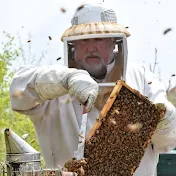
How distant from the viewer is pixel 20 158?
14.3 feet

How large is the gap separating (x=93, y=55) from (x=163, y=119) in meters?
0.65

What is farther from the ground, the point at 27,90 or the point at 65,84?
the point at 65,84

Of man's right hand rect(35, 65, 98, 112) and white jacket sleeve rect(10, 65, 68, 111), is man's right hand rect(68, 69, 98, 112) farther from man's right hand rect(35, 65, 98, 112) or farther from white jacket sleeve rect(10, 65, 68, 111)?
white jacket sleeve rect(10, 65, 68, 111)

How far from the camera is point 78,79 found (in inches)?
191

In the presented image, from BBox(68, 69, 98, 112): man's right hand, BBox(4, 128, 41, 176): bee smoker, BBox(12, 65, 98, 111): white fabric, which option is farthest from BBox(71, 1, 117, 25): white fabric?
BBox(4, 128, 41, 176): bee smoker

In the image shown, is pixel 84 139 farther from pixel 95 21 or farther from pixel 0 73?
pixel 0 73

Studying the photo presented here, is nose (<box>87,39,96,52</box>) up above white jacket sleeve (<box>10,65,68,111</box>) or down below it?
above

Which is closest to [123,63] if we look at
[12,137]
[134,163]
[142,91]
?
[142,91]

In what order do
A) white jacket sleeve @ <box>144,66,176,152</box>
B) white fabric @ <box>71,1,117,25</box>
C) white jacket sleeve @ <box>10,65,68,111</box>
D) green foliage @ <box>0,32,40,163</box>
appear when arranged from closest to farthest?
1. white jacket sleeve @ <box>10,65,68,111</box>
2. white jacket sleeve @ <box>144,66,176,152</box>
3. white fabric @ <box>71,1,117,25</box>
4. green foliage @ <box>0,32,40,163</box>

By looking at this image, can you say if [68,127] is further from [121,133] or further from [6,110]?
[6,110]

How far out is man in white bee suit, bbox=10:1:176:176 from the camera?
555cm

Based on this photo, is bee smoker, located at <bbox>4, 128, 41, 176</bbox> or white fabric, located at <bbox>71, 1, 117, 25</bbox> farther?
white fabric, located at <bbox>71, 1, 117, 25</bbox>

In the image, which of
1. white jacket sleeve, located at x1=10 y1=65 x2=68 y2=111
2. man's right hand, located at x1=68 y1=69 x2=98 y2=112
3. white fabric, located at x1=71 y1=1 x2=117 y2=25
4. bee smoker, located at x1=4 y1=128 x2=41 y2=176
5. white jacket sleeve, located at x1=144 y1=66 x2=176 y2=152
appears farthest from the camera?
white fabric, located at x1=71 y1=1 x2=117 y2=25

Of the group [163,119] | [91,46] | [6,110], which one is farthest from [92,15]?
[6,110]
